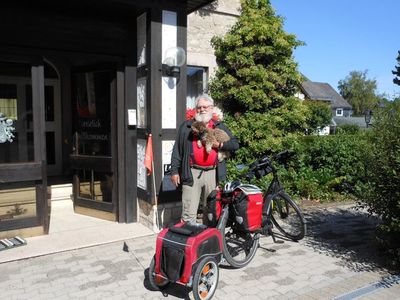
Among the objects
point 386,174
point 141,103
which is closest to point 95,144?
point 141,103

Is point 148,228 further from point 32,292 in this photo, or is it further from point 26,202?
point 32,292

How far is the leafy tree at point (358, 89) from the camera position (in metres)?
73.4

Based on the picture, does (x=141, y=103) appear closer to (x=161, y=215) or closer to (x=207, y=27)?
(x=161, y=215)

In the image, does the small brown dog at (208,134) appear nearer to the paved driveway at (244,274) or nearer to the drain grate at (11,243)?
the paved driveway at (244,274)

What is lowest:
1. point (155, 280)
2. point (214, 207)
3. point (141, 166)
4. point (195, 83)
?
point (155, 280)

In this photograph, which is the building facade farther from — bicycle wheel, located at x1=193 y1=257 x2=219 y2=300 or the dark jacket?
bicycle wheel, located at x1=193 y1=257 x2=219 y2=300

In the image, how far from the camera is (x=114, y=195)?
5.87m

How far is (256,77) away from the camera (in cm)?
759

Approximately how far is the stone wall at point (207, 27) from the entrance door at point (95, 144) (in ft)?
7.19

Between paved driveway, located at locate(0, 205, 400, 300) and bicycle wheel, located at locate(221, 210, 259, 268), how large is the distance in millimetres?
114

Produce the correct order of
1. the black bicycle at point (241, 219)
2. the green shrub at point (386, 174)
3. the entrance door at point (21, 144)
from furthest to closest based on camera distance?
the entrance door at point (21, 144) < the black bicycle at point (241, 219) < the green shrub at point (386, 174)

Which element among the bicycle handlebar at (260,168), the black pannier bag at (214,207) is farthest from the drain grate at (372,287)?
the bicycle handlebar at (260,168)

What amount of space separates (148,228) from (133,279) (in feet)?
5.33

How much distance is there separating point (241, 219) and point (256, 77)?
4.16 m
